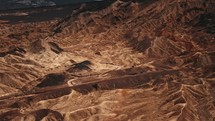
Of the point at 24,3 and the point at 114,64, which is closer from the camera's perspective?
the point at 114,64

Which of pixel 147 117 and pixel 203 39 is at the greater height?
pixel 203 39

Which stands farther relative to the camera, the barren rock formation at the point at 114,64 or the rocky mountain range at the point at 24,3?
the rocky mountain range at the point at 24,3

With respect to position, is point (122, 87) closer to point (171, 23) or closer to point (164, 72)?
point (164, 72)

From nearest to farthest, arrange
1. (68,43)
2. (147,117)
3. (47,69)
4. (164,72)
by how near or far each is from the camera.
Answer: (147,117), (164,72), (47,69), (68,43)

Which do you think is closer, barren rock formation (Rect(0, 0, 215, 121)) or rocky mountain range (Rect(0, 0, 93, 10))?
barren rock formation (Rect(0, 0, 215, 121))

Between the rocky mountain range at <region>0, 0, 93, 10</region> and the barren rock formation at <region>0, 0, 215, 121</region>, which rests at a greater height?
the rocky mountain range at <region>0, 0, 93, 10</region>

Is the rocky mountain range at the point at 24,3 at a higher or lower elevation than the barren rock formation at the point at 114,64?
higher

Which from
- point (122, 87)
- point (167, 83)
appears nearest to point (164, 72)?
point (167, 83)

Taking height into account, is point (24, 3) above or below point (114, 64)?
above
